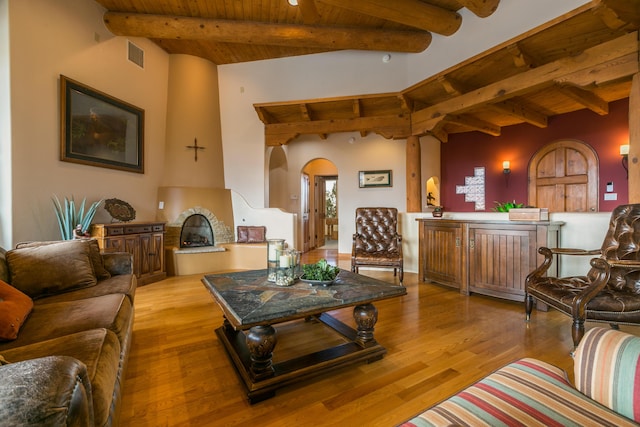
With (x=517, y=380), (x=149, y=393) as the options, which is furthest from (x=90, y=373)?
(x=517, y=380)

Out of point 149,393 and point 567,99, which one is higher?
point 567,99

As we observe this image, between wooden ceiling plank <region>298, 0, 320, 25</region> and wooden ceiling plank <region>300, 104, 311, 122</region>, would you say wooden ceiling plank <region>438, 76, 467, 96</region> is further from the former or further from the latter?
wooden ceiling plank <region>300, 104, 311, 122</region>

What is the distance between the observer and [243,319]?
1.48m

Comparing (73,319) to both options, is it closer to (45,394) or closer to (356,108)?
(45,394)

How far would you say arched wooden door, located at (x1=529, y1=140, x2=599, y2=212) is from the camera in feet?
16.7

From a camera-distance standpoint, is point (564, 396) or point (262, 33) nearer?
point (564, 396)

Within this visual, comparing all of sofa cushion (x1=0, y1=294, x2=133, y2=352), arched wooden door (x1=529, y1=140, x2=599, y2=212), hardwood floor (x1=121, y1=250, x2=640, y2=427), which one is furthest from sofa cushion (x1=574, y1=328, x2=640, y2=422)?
arched wooden door (x1=529, y1=140, x2=599, y2=212)

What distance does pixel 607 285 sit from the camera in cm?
228

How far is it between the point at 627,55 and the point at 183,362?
14.9 ft

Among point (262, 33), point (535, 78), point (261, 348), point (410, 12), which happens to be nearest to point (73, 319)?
point (261, 348)

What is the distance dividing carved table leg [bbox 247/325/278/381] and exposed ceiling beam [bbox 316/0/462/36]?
10.3 feet

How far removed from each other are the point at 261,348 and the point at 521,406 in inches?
46.4

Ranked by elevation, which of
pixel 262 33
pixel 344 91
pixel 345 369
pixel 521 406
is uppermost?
pixel 262 33

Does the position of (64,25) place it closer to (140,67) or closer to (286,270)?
(140,67)
